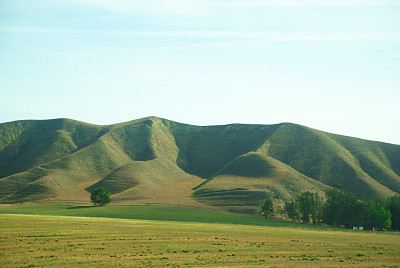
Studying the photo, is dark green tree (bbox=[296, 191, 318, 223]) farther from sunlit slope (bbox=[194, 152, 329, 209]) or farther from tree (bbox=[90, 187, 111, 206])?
tree (bbox=[90, 187, 111, 206])

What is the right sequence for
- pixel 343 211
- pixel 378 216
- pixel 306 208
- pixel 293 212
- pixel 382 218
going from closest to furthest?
pixel 382 218, pixel 378 216, pixel 343 211, pixel 306 208, pixel 293 212

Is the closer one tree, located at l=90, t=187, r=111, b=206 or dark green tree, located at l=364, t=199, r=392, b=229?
dark green tree, located at l=364, t=199, r=392, b=229

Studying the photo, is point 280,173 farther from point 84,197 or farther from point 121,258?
point 121,258

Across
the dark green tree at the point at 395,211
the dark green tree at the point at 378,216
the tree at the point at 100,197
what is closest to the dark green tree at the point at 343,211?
the dark green tree at the point at 378,216

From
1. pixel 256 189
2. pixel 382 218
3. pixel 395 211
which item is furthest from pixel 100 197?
pixel 395 211

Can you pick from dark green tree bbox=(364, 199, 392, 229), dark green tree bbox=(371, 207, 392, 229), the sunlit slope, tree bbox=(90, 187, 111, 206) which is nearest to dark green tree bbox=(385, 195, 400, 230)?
dark green tree bbox=(364, 199, 392, 229)

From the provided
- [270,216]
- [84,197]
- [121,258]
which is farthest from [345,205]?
[84,197]

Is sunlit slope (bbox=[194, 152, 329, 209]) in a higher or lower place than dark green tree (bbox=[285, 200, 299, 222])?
higher

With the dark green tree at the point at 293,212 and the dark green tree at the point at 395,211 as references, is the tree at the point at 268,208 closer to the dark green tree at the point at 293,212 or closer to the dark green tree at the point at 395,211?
the dark green tree at the point at 293,212

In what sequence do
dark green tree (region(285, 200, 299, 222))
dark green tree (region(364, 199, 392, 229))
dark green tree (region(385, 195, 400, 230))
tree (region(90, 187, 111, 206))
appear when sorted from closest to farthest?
dark green tree (region(364, 199, 392, 229)) → dark green tree (region(385, 195, 400, 230)) → dark green tree (region(285, 200, 299, 222)) → tree (region(90, 187, 111, 206))

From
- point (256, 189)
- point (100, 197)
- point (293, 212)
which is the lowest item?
point (100, 197)

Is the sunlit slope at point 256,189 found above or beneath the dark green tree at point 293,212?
above

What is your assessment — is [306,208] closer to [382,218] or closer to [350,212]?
[350,212]

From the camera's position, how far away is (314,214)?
124125 millimetres
